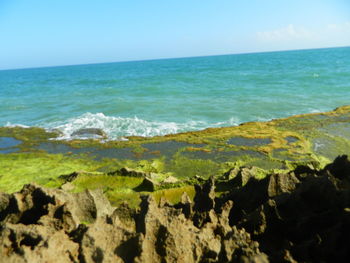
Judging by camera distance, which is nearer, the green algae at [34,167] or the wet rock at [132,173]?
the wet rock at [132,173]

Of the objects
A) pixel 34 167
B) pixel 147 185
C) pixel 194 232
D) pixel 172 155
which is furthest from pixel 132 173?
pixel 194 232

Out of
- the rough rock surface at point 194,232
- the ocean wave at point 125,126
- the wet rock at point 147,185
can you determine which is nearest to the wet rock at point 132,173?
the wet rock at point 147,185

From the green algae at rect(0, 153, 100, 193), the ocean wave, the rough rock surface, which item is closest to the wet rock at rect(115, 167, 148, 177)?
the green algae at rect(0, 153, 100, 193)

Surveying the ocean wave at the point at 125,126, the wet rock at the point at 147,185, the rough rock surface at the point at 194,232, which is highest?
the rough rock surface at the point at 194,232

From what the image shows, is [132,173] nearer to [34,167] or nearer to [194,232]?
[34,167]

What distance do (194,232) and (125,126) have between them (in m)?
24.4

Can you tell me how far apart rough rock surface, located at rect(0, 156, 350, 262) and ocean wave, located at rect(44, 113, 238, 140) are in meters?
17.6

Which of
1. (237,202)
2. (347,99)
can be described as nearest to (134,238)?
(237,202)

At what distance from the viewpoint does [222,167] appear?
16.4m

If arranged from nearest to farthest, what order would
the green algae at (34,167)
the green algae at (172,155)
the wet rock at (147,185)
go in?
the wet rock at (147,185)
the green algae at (172,155)
the green algae at (34,167)

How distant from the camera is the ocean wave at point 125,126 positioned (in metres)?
27.3

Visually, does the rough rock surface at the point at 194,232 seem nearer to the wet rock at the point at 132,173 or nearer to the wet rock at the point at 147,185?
the wet rock at the point at 147,185

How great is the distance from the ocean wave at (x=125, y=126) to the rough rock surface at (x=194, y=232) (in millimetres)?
17622

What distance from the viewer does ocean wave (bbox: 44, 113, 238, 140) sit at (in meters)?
27.3
